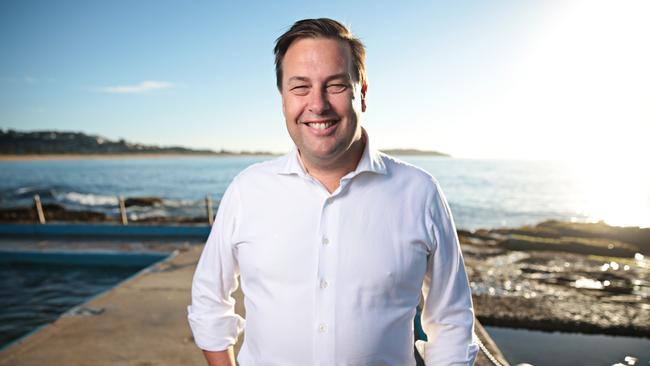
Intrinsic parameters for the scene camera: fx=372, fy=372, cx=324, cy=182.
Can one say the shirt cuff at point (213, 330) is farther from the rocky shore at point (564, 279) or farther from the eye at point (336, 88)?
the rocky shore at point (564, 279)

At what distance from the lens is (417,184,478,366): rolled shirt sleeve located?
130 cm

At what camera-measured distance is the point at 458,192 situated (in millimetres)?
45812

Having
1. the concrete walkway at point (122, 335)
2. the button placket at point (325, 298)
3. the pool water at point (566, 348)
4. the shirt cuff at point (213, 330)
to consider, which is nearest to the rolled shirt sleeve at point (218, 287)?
the shirt cuff at point (213, 330)

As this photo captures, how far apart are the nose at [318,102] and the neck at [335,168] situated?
0.19m

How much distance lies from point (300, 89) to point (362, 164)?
35cm

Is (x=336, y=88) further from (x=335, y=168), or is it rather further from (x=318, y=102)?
(x=335, y=168)

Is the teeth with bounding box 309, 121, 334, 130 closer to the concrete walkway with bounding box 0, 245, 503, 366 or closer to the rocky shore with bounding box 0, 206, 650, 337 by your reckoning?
the concrete walkway with bounding box 0, 245, 503, 366

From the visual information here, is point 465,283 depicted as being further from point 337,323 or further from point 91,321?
point 91,321

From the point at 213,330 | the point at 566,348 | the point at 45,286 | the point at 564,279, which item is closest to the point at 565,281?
the point at 564,279

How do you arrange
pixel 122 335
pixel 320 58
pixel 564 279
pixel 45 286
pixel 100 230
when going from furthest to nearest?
1. pixel 100 230
2. pixel 564 279
3. pixel 45 286
4. pixel 122 335
5. pixel 320 58

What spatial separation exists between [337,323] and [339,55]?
916 millimetres

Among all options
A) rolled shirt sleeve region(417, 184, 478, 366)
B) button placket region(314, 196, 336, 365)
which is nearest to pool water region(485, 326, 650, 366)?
rolled shirt sleeve region(417, 184, 478, 366)

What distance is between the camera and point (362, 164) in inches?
53.2

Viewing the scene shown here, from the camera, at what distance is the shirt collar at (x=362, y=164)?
1345mm
